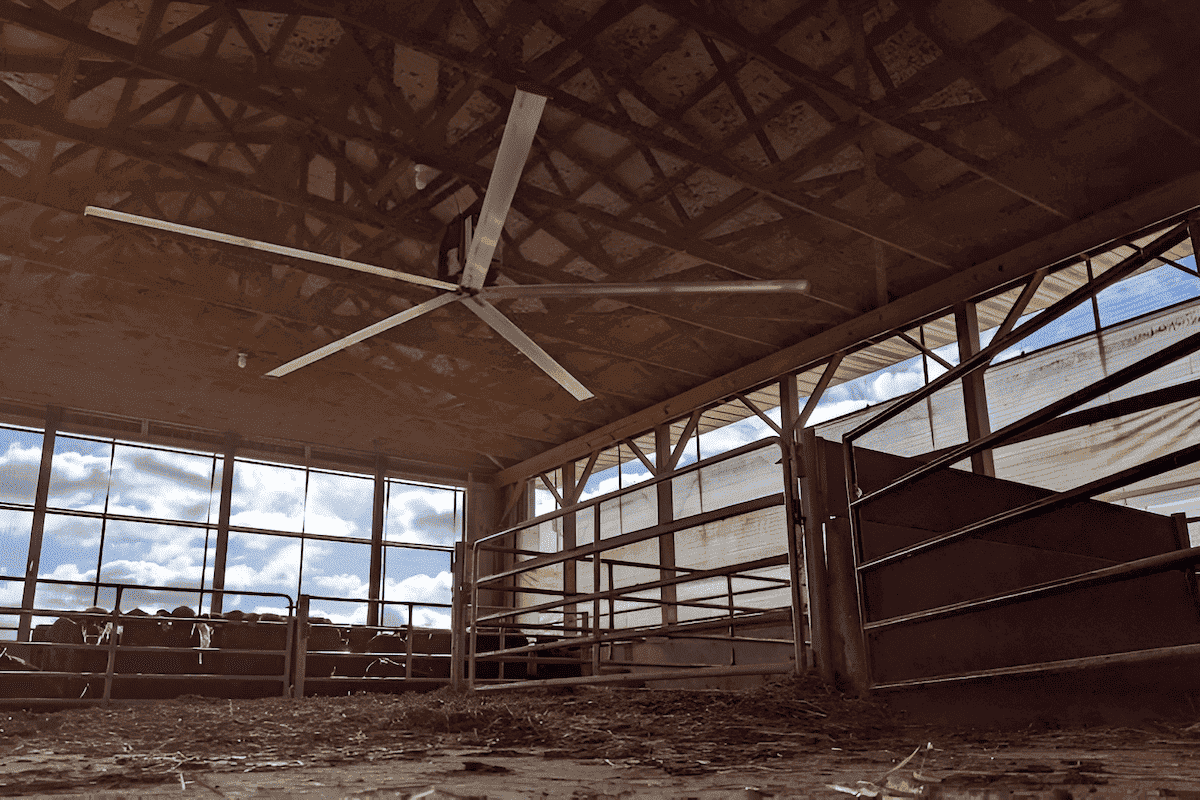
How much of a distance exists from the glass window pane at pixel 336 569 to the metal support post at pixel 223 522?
3.99 feet

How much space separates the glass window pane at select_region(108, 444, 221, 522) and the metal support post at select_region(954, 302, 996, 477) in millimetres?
10749

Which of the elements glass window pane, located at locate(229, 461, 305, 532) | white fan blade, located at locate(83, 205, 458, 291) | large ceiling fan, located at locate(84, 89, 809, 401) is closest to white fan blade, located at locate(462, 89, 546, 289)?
large ceiling fan, located at locate(84, 89, 809, 401)

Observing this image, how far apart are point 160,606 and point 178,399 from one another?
9.60ft

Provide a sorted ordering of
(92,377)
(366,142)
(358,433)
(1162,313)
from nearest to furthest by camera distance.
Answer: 1. (366,142)
2. (1162,313)
3. (92,377)
4. (358,433)

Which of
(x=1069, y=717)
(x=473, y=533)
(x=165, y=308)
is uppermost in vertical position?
(x=165, y=308)

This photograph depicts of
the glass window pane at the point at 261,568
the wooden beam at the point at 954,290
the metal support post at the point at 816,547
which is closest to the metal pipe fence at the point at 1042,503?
the metal support post at the point at 816,547

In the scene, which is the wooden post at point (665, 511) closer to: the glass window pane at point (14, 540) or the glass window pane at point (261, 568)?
the glass window pane at point (261, 568)

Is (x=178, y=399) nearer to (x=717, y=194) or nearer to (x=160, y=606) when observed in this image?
(x=160, y=606)

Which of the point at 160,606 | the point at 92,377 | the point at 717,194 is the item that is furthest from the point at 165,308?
the point at 717,194

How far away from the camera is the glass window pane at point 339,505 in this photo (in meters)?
15.0

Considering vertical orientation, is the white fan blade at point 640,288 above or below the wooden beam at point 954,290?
below

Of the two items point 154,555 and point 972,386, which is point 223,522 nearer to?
point 154,555

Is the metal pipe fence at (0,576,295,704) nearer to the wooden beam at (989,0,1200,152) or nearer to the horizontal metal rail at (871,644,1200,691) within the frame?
the horizontal metal rail at (871,644,1200,691)

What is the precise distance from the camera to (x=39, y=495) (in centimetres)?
1284
